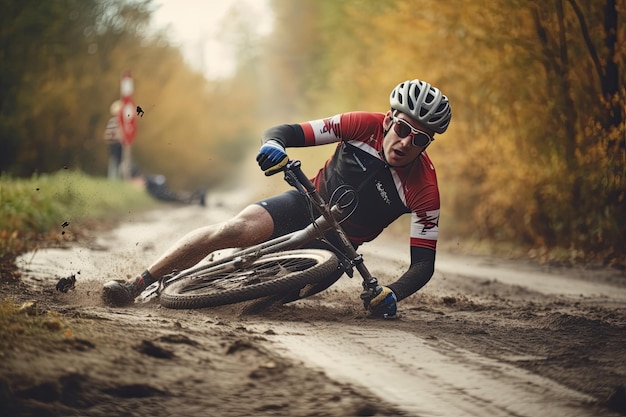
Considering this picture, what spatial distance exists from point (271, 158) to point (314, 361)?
1.85 metres

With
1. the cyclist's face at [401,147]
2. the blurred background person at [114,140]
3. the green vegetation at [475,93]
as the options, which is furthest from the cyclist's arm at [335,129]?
the blurred background person at [114,140]

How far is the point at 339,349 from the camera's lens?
471 centimetres

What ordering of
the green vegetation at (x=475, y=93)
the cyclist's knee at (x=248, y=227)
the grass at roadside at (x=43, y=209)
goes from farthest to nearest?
the green vegetation at (x=475, y=93)
the grass at roadside at (x=43, y=209)
the cyclist's knee at (x=248, y=227)

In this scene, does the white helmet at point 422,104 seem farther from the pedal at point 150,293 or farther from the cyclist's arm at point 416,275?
the pedal at point 150,293

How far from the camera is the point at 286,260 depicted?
6098 millimetres

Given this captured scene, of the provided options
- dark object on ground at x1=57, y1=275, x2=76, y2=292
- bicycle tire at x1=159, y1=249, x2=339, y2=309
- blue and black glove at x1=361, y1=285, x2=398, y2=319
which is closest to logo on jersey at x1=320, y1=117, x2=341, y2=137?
bicycle tire at x1=159, y1=249, x2=339, y2=309

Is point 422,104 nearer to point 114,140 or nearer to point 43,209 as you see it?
point 43,209

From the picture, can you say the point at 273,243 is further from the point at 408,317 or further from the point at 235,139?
the point at 235,139

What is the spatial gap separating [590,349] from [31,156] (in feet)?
57.3

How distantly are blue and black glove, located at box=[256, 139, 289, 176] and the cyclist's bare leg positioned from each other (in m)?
0.51

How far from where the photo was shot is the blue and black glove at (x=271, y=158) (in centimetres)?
576

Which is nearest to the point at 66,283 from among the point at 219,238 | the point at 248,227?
the point at 219,238

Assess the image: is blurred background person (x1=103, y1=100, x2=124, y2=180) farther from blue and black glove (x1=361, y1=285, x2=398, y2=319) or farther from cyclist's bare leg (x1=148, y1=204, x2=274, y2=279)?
blue and black glove (x1=361, y1=285, x2=398, y2=319)

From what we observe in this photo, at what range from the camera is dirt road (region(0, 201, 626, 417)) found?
3.56m
